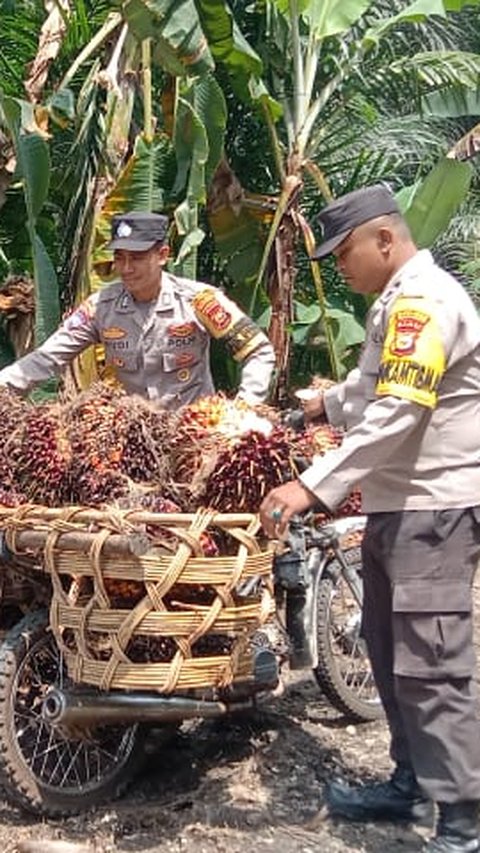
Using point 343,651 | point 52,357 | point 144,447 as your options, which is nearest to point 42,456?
point 144,447

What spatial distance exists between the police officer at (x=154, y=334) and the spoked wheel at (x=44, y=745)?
112cm

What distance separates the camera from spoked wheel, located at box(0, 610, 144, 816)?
3.51 meters

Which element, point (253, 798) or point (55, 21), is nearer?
point (253, 798)

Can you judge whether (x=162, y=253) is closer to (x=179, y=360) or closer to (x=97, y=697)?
(x=179, y=360)

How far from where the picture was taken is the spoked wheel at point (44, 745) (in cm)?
351

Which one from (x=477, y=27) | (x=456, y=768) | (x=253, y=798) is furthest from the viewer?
(x=477, y=27)

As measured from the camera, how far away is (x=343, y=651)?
14.9 ft

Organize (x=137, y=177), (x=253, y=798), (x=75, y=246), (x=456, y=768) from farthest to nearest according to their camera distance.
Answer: (x=75, y=246) < (x=137, y=177) < (x=253, y=798) < (x=456, y=768)

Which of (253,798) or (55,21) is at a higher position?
(55,21)

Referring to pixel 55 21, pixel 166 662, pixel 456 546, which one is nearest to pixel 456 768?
pixel 456 546

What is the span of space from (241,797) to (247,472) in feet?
3.87

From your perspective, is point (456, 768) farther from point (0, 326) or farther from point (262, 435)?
point (0, 326)

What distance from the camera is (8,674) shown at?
11.6ft

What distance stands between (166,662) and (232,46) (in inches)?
182
